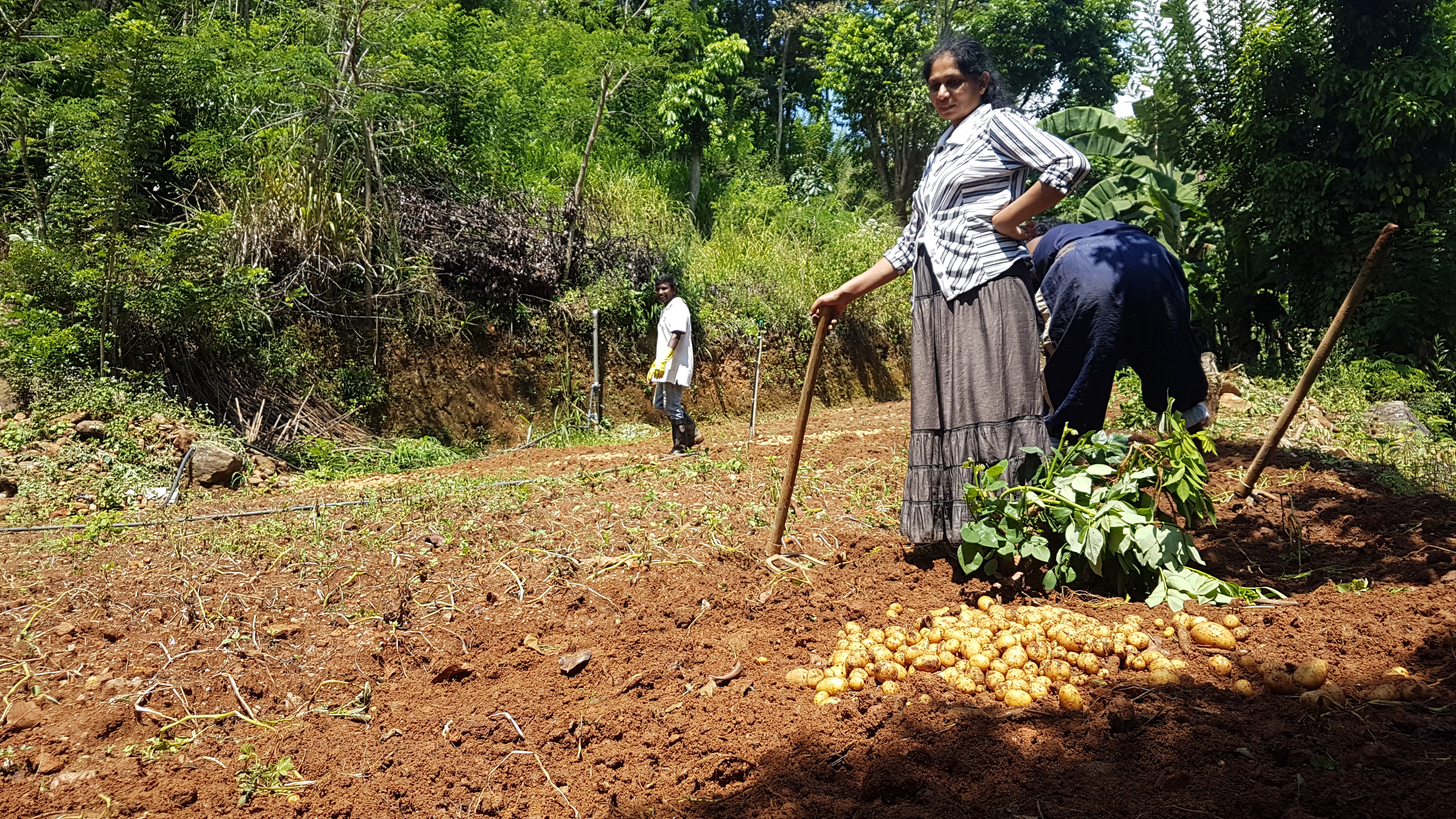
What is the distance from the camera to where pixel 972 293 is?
319 centimetres

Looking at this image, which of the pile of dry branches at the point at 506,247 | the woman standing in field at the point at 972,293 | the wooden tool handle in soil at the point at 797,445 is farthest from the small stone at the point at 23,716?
the pile of dry branches at the point at 506,247

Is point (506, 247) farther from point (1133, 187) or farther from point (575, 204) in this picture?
point (1133, 187)

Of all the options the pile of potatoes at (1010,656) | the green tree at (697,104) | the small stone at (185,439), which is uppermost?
the green tree at (697,104)

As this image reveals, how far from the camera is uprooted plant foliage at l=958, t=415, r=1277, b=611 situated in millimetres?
2689

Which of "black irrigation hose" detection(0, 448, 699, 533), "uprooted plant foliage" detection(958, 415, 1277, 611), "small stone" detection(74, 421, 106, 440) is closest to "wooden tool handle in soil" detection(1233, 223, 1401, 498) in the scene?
"uprooted plant foliage" detection(958, 415, 1277, 611)

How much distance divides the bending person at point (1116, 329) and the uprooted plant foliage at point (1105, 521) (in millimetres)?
339

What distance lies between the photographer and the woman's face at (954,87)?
317 cm

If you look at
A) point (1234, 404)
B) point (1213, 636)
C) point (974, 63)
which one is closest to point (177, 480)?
point (974, 63)

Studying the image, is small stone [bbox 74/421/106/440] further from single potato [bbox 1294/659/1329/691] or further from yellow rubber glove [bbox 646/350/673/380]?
single potato [bbox 1294/659/1329/691]

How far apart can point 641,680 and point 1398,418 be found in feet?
24.3

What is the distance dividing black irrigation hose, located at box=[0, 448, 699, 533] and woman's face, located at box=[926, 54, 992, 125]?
337 centimetres

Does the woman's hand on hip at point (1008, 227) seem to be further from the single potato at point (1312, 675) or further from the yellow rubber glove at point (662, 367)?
the yellow rubber glove at point (662, 367)

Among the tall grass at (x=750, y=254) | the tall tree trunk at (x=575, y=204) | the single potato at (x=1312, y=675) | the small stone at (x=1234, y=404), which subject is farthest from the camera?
the tall grass at (x=750, y=254)

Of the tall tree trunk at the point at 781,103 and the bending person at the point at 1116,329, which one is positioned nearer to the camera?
the bending person at the point at 1116,329
